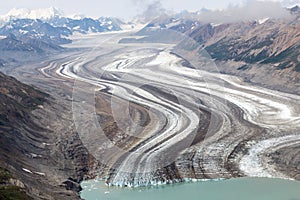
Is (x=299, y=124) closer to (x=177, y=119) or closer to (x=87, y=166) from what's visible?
(x=177, y=119)

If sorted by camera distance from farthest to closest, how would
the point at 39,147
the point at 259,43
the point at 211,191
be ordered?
the point at 259,43 < the point at 39,147 < the point at 211,191

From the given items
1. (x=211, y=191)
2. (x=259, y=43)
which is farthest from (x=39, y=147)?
(x=259, y=43)

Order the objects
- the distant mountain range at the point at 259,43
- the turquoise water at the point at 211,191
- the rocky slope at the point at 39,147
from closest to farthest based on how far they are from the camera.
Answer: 1. the turquoise water at the point at 211,191
2. the rocky slope at the point at 39,147
3. the distant mountain range at the point at 259,43

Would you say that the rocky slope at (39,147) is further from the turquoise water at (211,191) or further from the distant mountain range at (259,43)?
the distant mountain range at (259,43)

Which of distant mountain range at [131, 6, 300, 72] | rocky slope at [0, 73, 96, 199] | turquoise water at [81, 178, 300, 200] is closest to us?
turquoise water at [81, 178, 300, 200]

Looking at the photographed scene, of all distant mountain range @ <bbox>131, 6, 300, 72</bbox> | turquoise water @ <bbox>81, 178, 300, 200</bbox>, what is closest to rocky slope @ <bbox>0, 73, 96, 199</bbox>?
turquoise water @ <bbox>81, 178, 300, 200</bbox>

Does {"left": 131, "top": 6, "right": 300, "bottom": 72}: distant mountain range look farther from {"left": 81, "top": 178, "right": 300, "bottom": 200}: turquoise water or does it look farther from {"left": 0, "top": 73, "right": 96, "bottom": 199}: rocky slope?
{"left": 81, "top": 178, "right": 300, "bottom": 200}: turquoise water

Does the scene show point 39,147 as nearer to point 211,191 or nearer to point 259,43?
point 211,191

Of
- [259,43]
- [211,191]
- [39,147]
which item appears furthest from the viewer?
[259,43]

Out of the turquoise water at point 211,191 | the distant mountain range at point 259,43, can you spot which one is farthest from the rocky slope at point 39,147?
the distant mountain range at point 259,43
